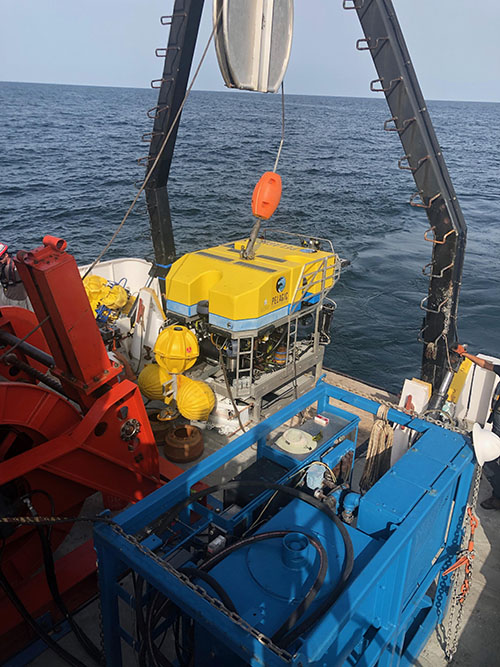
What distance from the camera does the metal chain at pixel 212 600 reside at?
2226 mm

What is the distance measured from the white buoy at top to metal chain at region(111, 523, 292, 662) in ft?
10.7

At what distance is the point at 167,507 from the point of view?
3.42m

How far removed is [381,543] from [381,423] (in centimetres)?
163

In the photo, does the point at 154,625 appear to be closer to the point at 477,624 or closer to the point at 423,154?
the point at 477,624

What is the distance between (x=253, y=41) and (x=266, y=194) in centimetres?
350

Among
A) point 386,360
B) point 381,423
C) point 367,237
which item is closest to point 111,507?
point 381,423

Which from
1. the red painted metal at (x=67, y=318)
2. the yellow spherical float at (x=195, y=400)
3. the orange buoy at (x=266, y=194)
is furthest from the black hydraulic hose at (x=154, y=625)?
the orange buoy at (x=266, y=194)

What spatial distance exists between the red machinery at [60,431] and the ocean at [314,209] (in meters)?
9.64

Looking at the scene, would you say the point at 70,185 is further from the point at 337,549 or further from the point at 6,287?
the point at 337,549

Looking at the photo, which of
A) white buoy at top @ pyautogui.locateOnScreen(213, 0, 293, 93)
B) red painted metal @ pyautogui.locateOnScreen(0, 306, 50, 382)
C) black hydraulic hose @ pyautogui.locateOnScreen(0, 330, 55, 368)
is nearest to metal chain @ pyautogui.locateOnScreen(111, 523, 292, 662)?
black hydraulic hose @ pyautogui.locateOnScreen(0, 330, 55, 368)

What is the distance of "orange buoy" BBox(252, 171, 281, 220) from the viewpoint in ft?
24.3

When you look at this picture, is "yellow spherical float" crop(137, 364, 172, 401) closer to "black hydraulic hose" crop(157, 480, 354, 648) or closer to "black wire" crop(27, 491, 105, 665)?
"black wire" crop(27, 491, 105, 665)

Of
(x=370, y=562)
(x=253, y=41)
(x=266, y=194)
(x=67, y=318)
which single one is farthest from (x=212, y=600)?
(x=266, y=194)

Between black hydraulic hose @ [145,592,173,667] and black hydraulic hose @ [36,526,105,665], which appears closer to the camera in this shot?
black hydraulic hose @ [145,592,173,667]
